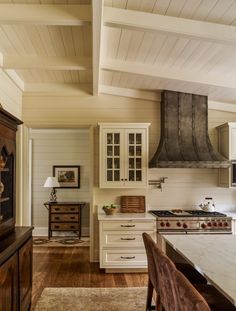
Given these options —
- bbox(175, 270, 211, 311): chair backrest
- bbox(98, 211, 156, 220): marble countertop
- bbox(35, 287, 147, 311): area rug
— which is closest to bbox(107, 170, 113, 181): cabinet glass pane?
bbox(98, 211, 156, 220): marble countertop

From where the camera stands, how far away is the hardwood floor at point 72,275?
4348mm

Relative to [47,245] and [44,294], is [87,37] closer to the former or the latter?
[44,294]

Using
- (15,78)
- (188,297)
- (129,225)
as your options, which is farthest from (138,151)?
(188,297)

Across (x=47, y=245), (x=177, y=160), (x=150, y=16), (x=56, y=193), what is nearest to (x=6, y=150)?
(x=150, y=16)

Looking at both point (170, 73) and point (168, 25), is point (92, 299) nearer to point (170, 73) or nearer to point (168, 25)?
point (170, 73)

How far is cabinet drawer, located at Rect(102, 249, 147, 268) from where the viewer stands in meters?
4.71

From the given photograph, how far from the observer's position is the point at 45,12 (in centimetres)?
271

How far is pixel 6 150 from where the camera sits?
2949mm

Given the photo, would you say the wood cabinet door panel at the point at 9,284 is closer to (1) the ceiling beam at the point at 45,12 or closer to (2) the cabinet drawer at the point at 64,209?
(1) the ceiling beam at the point at 45,12

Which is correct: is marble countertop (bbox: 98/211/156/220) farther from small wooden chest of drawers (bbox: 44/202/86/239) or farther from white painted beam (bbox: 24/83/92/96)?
small wooden chest of drawers (bbox: 44/202/86/239)

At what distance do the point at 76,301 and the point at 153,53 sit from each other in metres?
2.93

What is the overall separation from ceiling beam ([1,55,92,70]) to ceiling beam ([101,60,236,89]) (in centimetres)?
26

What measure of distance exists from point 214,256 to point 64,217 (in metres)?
5.29

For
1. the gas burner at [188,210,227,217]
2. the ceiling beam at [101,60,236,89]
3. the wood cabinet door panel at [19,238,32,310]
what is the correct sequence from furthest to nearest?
the gas burner at [188,210,227,217] < the ceiling beam at [101,60,236,89] < the wood cabinet door panel at [19,238,32,310]
